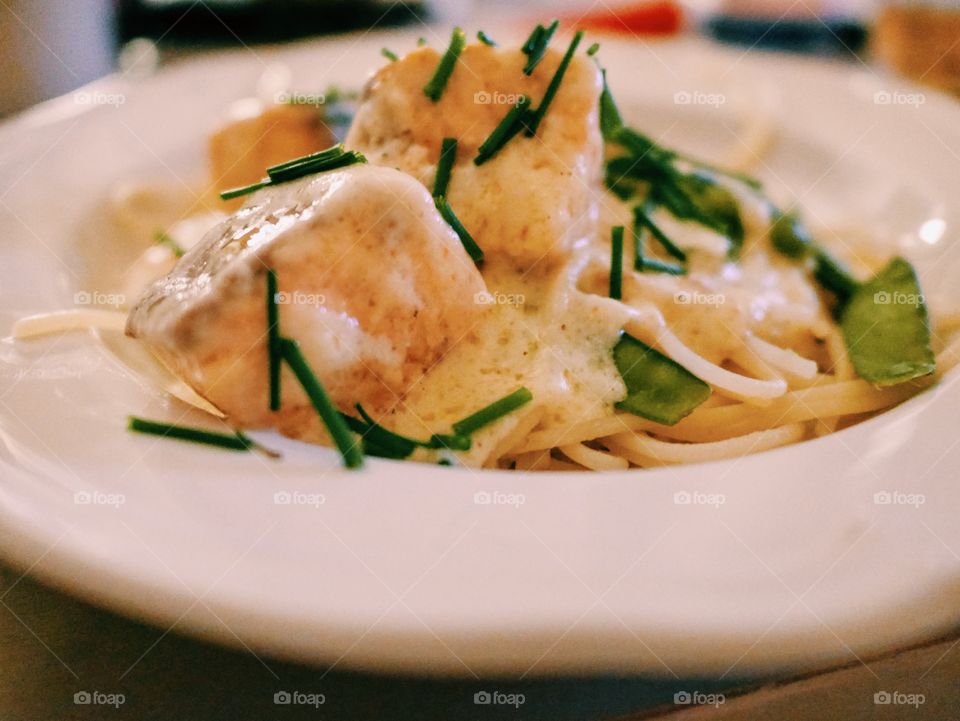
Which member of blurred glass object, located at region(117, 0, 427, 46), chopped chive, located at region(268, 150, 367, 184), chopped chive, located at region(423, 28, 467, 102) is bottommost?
chopped chive, located at region(268, 150, 367, 184)

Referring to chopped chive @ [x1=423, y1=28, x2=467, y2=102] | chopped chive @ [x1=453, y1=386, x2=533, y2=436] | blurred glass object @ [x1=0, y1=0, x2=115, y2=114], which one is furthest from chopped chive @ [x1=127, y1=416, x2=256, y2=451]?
blurred glass object @ [x1=0, y1=0, x2=115, y2=114]

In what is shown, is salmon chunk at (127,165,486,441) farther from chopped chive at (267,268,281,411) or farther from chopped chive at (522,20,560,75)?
chopped chive at (522,20,560,75)

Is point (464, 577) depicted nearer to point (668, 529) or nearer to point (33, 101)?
point (668, 529)

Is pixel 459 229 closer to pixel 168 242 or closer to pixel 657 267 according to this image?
pixel 657 267

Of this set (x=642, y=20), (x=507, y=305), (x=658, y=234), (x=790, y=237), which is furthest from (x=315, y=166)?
(x=642, y=20)

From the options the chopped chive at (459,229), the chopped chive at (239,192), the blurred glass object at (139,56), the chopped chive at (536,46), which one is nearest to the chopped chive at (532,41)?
the chopped chive at (536,46)

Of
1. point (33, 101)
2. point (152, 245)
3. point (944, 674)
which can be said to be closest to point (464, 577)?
point (944, 674)

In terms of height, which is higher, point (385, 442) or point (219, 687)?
point (385, 442)
